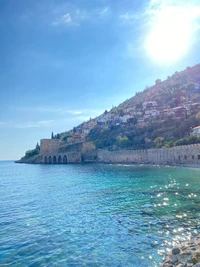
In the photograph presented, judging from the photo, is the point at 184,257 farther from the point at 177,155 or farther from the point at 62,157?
the point at 62,157

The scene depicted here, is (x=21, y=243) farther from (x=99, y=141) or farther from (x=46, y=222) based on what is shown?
(x=99, y=141)

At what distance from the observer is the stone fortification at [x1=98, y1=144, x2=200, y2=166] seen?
39.9m

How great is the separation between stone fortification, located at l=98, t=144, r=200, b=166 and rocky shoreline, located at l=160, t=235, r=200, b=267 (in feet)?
115

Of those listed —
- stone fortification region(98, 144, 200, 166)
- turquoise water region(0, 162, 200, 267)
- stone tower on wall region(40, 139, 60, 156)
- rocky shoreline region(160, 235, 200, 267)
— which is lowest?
turquoise water region(0, 162, 200, 267)

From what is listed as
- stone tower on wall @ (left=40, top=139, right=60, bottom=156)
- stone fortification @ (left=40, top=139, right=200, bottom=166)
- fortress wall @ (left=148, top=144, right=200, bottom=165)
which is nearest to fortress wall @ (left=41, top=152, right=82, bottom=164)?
stone fortification @ (left=40, top=139, right=200, bottom=166)

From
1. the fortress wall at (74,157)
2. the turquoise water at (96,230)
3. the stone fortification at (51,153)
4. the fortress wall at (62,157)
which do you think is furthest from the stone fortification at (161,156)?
the turquoise water at (96,230)

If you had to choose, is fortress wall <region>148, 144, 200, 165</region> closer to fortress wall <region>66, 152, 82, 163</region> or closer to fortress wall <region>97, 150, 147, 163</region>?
fortress wall <region>97, 150, 147, 163</region>

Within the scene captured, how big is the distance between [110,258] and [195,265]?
2.43 metres

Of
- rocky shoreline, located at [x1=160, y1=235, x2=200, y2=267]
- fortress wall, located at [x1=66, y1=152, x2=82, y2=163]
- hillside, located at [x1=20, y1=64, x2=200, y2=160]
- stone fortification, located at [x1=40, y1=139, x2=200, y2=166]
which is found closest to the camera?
rocky shoreline, located at [x1=160, y1=235, x2=200, y2=267]

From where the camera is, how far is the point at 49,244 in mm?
7660

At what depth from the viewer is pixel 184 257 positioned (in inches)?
234

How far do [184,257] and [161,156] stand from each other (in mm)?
43548

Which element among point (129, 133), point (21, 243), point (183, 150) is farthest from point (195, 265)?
point (129, 133)

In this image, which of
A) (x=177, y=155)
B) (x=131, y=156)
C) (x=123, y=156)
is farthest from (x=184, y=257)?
(x=123, y=156)
